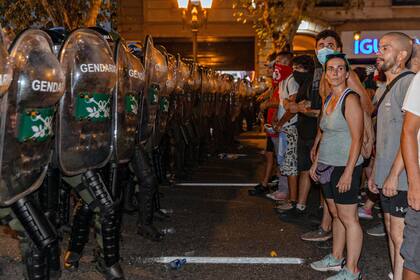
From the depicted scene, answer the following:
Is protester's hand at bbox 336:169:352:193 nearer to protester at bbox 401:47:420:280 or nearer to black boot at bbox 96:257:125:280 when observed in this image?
protester at bbox 401:47:420:280

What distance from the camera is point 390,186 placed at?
3.59m

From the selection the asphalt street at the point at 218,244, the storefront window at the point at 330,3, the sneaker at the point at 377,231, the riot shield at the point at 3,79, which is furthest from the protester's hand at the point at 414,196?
the storefront window at the point at 330,3

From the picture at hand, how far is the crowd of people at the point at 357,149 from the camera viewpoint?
11.0 ft

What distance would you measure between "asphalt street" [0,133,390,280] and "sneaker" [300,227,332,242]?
0.26ft

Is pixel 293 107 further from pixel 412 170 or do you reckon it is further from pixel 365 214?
Answer: pixel 412 170

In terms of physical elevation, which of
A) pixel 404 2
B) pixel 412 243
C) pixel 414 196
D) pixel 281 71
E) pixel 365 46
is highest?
pixel 404 2

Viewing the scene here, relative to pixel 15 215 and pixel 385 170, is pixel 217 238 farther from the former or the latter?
pixel 15 215

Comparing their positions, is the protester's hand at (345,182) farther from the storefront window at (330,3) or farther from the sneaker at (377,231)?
the storefront window at (330,3)

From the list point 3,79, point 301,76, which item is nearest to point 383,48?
point 3,79

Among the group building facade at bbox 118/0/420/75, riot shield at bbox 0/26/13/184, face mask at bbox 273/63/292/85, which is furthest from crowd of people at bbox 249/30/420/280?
building facade at bbox 118/0/420/75

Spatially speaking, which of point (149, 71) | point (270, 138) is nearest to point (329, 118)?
point (149, 71)

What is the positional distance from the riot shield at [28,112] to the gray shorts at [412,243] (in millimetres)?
2218

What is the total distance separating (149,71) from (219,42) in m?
19.8

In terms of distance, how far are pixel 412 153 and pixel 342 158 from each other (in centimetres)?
120
